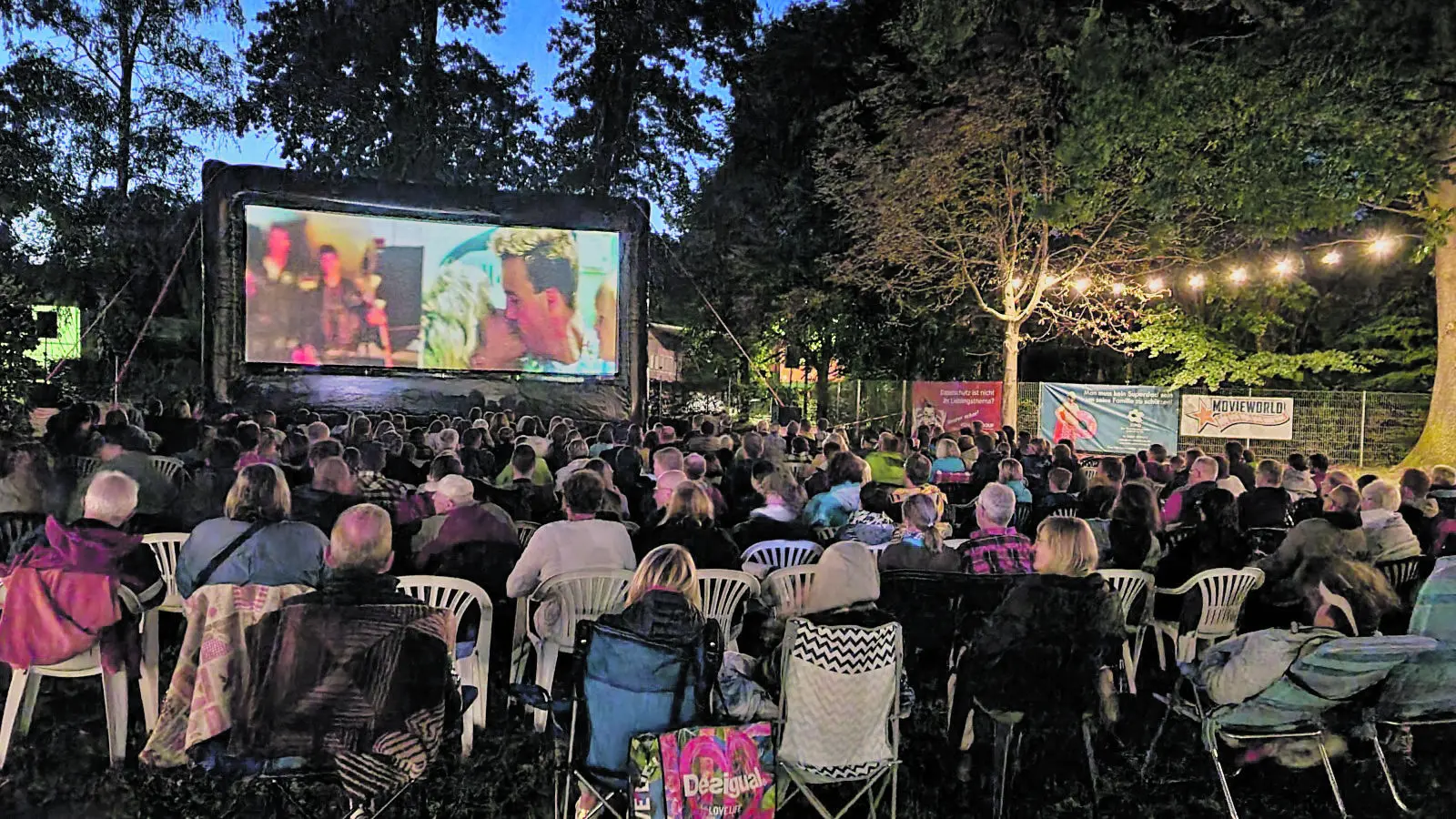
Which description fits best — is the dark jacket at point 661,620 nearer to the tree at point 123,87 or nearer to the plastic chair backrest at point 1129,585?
the plastic chair backrest at point 1129,585

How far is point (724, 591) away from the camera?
12.6 ft

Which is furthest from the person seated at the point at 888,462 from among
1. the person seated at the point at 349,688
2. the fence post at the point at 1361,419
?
the fence post at the point at 1361,419

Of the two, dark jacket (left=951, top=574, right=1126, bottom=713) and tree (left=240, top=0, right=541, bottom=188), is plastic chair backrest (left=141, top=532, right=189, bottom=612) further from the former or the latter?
tree (left=240, top=0, right=541, bottom=188)

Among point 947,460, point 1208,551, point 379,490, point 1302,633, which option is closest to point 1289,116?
point 947,460

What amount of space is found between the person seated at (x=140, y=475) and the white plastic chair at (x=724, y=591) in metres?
2.90

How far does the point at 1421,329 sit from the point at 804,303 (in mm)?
10729

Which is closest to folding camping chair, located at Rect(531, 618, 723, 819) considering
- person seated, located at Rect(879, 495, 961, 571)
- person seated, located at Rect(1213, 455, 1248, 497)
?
person seated, located at Rect(879, 495, 961, 571)

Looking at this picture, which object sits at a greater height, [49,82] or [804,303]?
[49,82]

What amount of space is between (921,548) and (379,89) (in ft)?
76.2

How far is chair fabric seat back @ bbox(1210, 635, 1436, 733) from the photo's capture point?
2.79 m

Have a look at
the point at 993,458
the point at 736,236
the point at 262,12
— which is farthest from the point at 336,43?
the point at 993,458

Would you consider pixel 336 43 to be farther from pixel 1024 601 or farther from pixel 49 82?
Answer: pixel 1024 601

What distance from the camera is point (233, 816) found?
3.14 metres

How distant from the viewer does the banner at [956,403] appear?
558 inches
